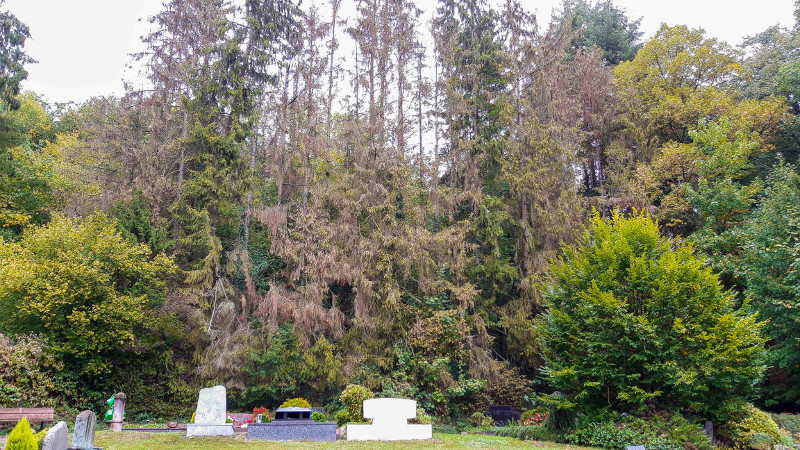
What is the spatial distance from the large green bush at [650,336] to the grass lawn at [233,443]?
6.53 ft

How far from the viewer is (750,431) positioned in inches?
479

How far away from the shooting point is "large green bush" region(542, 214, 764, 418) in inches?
466

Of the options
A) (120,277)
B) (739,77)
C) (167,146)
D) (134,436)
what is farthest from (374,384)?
(739,77)

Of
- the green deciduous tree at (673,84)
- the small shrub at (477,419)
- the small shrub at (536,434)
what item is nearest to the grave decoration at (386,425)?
the small shrub at (536,434)

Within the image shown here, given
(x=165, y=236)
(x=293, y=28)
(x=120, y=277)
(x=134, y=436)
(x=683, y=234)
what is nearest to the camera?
(x=134, y=436)

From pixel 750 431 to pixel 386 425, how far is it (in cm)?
850

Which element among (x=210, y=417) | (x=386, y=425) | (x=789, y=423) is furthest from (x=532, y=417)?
(x=210, y=417)

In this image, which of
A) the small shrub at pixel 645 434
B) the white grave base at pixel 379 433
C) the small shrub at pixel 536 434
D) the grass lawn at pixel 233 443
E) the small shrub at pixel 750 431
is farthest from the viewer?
the small shrub at pixel 536 434

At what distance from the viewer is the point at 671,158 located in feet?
68.2

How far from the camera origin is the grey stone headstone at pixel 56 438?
7652mm

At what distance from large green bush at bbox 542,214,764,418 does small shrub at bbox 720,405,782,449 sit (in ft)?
1.60

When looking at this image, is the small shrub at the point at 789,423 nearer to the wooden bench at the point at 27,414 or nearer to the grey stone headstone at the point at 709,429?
the grey stone headstone at the point at 709,429

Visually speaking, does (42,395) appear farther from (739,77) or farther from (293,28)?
(739,77)

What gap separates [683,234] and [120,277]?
2153 cm
